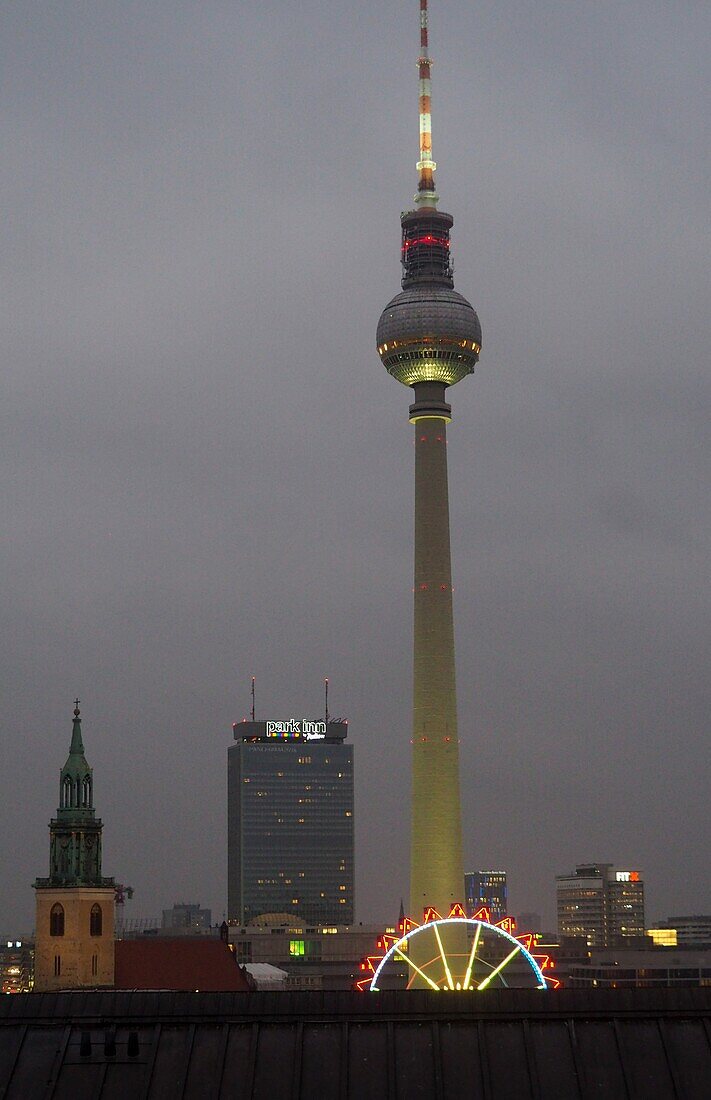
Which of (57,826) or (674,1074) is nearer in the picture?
(674,1074)

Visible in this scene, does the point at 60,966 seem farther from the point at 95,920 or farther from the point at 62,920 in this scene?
the point at 95,920

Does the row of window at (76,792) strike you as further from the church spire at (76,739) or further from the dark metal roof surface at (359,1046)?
the dark metal roof surface at (359,1046)

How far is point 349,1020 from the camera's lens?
207 feet

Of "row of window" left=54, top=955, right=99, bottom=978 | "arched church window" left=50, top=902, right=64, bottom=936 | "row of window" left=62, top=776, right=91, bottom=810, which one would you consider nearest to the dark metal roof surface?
"row of window" left=54, top=955, right=99, bottom=978

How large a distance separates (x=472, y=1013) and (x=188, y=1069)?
9487 mm

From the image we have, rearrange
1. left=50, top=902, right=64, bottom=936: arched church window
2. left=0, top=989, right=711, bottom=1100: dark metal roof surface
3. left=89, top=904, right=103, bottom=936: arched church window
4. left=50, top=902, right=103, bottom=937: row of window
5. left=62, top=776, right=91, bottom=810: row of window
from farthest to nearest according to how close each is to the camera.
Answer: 1. left=62, top=776, right=91, bottom=810: row of window
2. left=89, top=904, right=103, bottom=936: arched church window
3. left=50, top=902, right=103, bottom=937: row of window
4. left=50, top=902, right=64, bottom=936: arched church window
5. left=0, top=989, right=711, bottom=1100: dark metal roof surface

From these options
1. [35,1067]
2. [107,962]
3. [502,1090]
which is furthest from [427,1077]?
[107,962]

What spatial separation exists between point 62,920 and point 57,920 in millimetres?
657

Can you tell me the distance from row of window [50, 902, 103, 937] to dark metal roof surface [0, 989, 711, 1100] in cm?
11956

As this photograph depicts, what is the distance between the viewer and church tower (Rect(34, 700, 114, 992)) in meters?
179

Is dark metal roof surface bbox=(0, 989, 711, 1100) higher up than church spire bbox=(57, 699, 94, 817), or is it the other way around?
church spire bbox=(57, 699, 94, 817)

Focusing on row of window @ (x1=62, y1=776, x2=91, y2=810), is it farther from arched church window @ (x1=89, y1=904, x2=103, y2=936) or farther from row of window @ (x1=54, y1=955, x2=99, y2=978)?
row of window @ (x1=54, y1=955, x2=99, y2=978)

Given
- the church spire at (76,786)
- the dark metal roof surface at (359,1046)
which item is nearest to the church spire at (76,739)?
the church spire at (76,786)

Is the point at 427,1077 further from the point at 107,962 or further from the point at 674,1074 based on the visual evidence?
the point at 107,962
